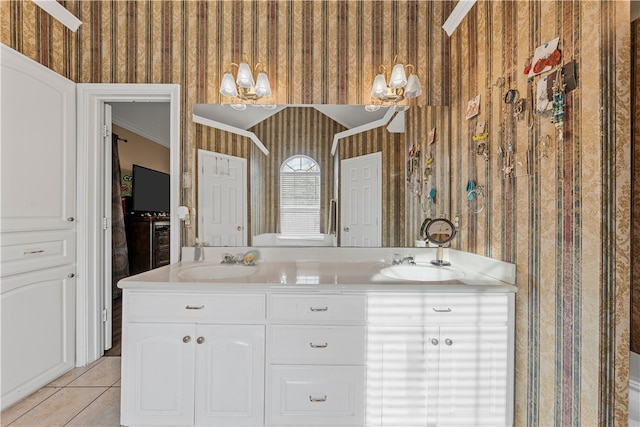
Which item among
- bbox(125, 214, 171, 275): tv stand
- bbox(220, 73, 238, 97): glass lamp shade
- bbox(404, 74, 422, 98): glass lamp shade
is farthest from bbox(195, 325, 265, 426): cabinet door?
bbox(125, 214, 171, 275): tv stand

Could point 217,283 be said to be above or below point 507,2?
below

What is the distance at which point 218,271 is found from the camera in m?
1.77

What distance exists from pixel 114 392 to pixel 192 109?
188 centimetres

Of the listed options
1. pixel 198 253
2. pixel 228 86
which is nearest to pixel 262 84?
pixel 228 86

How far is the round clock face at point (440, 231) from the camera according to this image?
5.97 ft

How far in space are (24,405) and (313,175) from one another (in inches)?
85.8

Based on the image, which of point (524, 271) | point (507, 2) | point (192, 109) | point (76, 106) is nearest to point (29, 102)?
point (76, 106)

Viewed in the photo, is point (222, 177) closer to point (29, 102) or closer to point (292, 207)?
point (292, 207)

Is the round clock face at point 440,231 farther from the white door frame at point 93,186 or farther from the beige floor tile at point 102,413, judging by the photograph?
the beige floor tile at point 102,413

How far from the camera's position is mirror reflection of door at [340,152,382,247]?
1972 millimetres

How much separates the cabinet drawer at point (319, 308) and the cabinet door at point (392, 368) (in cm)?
12

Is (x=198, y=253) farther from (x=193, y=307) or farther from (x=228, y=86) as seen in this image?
(x=228, y=86)

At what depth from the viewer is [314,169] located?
6.53 ft

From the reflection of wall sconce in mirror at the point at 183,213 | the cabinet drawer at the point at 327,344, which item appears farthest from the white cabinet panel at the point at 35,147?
the cabinet drawer at the point at 327,344
